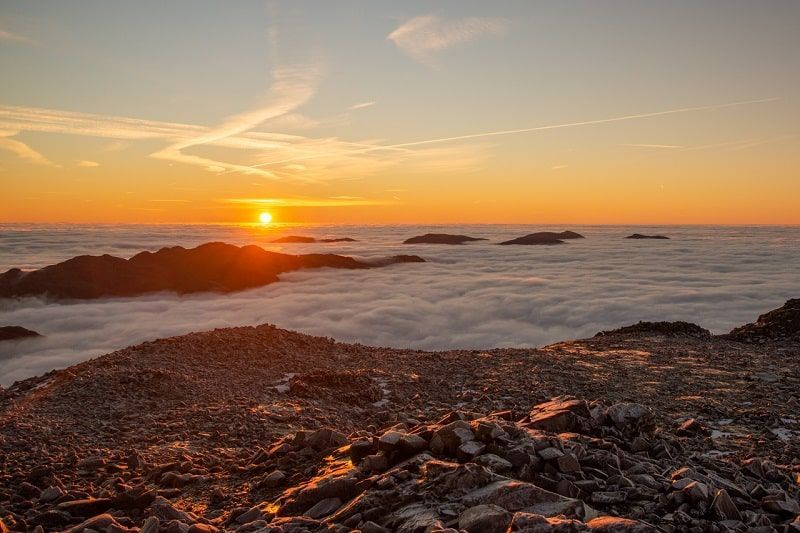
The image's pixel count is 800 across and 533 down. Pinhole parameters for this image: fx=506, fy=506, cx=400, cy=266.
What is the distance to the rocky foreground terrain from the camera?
430 cm

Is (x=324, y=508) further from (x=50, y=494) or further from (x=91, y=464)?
(x=91, y=464)

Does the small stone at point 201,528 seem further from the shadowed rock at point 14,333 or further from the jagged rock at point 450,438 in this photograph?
the shadowed rock at point 14,333

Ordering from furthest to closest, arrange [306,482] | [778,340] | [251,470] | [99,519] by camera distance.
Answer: [778,340] → [251,470] → [306,482] → [99,519]

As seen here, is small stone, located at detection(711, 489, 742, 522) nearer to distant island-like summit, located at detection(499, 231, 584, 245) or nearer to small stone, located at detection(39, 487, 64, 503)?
small stone, located at detection(39, 487, 64, 503)

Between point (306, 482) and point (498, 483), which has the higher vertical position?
point (498, 483)

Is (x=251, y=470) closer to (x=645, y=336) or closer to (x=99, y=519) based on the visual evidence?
(x=99, y=519)

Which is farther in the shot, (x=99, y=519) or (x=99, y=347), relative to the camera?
(x=99, y=347)

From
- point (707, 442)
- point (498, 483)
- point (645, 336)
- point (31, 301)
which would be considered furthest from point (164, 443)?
point (31, 301)

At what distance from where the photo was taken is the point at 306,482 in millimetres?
5457

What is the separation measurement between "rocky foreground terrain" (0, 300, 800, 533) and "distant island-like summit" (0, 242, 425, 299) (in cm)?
3455

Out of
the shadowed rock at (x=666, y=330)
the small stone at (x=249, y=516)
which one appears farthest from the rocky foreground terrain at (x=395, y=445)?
the shadowed rock at (x=666, y=330)

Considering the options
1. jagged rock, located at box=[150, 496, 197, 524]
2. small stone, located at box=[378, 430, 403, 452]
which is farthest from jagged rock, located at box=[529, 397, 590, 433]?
jagged rock, located at box=[150, 496, 197, 524]

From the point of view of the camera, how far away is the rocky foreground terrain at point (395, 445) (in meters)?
4.30

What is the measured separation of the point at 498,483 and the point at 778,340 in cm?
1632
